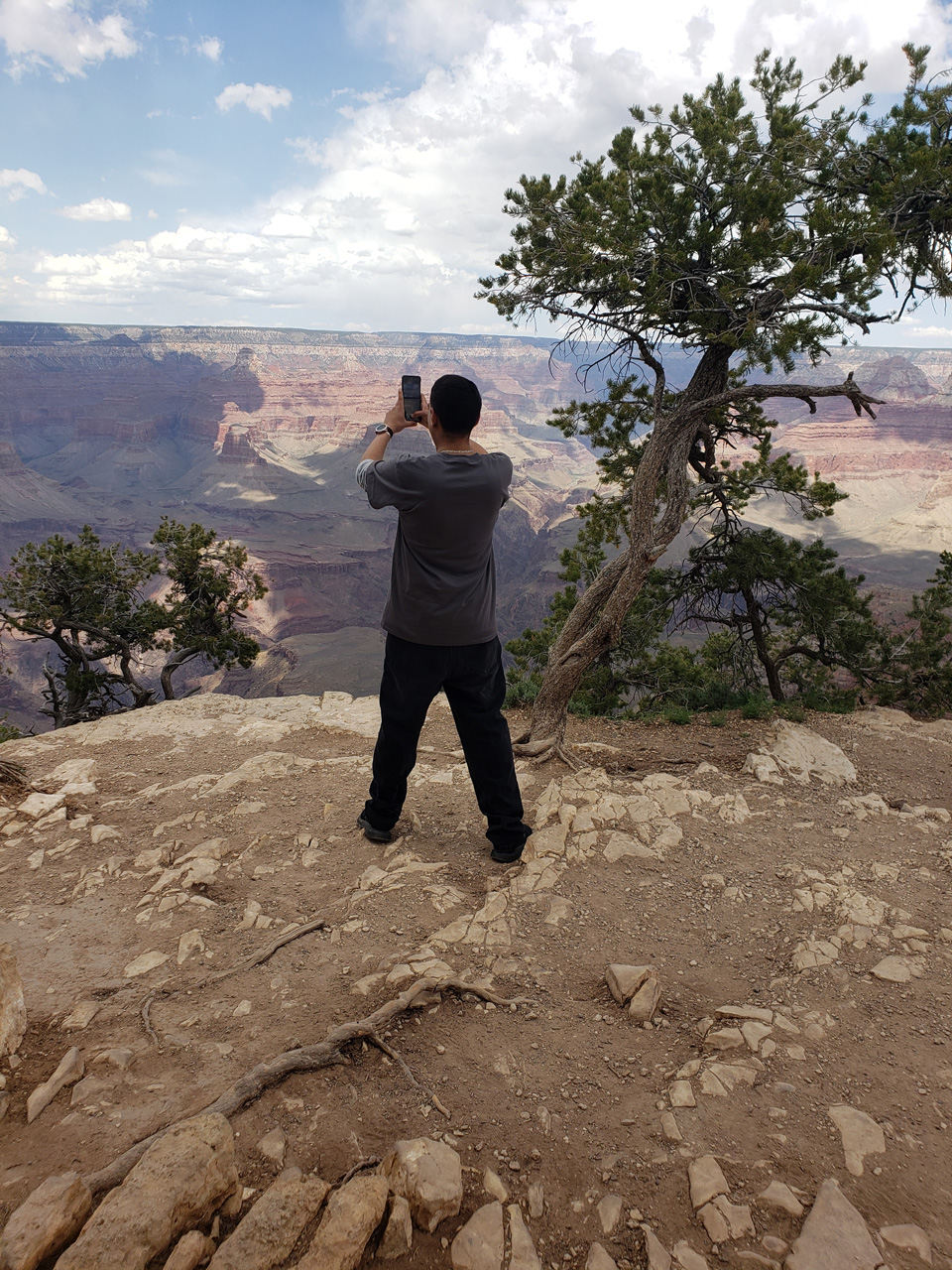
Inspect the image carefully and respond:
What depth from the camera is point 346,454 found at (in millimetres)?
120875

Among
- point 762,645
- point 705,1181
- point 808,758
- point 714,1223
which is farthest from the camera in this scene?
point 762,645

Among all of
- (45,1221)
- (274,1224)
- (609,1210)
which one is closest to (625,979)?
(609,1210)

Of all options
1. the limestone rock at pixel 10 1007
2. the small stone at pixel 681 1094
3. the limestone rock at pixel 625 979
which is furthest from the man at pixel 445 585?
the limestone rock at pixel 10 1007

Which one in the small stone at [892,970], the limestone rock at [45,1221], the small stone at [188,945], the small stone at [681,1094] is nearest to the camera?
the limestone rock at [45,1221]

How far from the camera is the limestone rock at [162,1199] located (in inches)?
55.7

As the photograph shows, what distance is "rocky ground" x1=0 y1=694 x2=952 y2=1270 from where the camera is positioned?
1634 mm

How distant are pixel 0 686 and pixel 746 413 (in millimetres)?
61306

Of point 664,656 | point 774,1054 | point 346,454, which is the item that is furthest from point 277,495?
point 774,1054

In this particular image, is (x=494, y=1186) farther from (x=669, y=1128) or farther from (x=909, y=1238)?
(x=909, y=1238)

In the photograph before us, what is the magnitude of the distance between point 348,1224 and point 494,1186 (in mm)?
428

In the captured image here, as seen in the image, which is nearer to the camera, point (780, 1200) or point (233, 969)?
point (780, 1200)

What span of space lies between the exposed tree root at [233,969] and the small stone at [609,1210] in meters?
1.53

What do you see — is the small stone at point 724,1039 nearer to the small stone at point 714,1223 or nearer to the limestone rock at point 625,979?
the limestone rock at point 625,979

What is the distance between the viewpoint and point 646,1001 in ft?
8.29
